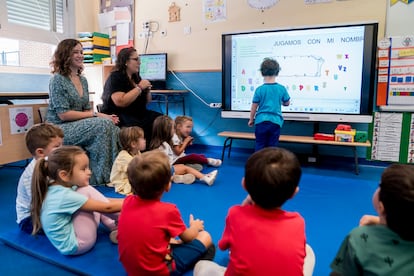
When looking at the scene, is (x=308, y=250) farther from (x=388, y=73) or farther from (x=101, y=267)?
(x=388, y=73)

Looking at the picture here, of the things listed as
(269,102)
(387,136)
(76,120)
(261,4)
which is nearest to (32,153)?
(76,120)

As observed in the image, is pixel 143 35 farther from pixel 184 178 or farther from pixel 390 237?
pixel 390 237

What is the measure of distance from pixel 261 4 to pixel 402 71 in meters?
1.59

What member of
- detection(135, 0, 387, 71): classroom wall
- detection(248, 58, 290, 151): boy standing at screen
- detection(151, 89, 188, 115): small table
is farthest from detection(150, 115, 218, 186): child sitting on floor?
detection(135, 0, 387, 71): classroom wall

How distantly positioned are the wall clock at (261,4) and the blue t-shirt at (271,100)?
1.25m

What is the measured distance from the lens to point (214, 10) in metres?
3.90

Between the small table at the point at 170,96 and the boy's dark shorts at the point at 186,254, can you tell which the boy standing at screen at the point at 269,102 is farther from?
the boy's dark shorts at the point at 186,254

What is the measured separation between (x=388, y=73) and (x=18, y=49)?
13.1ft

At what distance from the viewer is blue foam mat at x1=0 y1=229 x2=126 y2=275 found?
4.54ft

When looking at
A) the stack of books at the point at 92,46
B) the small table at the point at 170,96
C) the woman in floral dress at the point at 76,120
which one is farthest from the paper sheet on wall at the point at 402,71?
the stack of books at the point at 92,46

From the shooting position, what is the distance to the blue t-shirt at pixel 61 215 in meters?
1.41

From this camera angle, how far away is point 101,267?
4.57 feet

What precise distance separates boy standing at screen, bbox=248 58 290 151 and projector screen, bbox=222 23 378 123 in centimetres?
61

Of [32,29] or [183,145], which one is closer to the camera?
[183,145]
